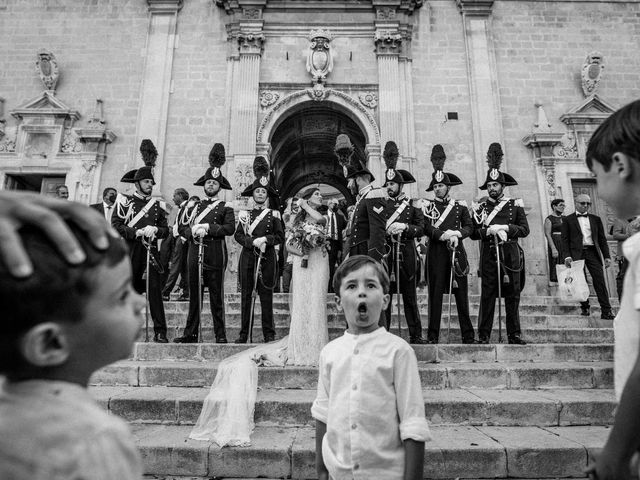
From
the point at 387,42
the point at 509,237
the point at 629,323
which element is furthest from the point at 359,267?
the point at 387,42

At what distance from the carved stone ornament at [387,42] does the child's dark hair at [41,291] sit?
12462 mm

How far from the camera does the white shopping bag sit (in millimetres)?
6648

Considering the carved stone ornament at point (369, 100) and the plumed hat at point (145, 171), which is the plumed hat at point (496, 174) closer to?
the plumed hat at point (145, 171)

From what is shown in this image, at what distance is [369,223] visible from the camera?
5961 millimetres

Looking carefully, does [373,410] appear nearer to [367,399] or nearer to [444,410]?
[367,399]

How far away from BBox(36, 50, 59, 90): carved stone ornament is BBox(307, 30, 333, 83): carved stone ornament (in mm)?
6711

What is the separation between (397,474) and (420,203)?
5888 millimetres

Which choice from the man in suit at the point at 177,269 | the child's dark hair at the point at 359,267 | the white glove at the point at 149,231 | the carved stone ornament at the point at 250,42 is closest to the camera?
the child's dark hair at the point at 359,267

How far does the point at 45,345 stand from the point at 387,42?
1272 centimetres

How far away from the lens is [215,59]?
12.1 metres

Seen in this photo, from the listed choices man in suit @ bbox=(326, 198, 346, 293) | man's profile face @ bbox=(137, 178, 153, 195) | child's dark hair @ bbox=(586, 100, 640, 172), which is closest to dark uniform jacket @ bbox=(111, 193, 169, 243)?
man's profile face @ bbox=(137, 178, 153, 195)

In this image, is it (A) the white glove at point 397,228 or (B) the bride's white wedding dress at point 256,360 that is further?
(A) the white glove at point 397,228

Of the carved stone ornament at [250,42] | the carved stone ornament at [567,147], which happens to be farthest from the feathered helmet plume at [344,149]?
the carved stone ornament at [567,147]

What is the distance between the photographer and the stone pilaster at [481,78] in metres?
11.5
